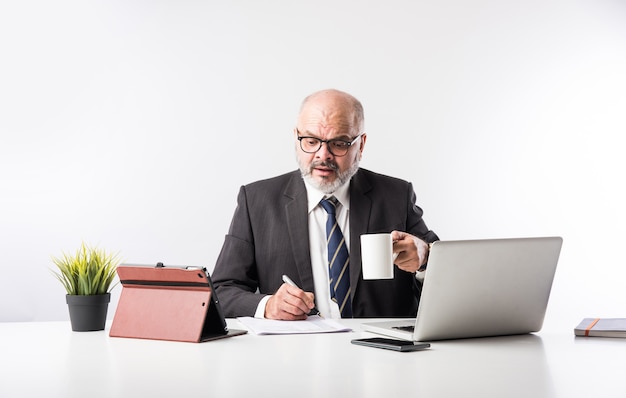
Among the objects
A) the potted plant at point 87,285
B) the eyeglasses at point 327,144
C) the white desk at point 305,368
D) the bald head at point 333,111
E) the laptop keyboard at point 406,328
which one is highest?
the bald head at point 333,111

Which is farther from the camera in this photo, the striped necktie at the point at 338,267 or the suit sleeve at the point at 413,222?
the suit sleeve at the point at 413,222

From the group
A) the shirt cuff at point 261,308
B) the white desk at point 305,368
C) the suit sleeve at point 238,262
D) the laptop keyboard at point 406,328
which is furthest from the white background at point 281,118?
the laptop keyboard at point 406,328

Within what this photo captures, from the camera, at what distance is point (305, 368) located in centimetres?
127

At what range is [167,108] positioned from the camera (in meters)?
3.60

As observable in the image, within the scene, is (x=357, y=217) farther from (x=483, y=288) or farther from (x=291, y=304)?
(x=483, y=288)

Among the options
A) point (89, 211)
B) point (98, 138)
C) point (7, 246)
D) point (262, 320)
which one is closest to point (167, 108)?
point (98, 138)

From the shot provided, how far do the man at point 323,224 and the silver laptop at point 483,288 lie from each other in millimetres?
862

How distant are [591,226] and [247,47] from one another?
2.33 m

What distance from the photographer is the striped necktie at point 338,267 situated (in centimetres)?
252

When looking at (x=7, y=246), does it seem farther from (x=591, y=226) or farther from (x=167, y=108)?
(x=591, y=226)

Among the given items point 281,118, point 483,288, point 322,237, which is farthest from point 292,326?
point 281,118

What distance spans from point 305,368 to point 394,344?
28 cm

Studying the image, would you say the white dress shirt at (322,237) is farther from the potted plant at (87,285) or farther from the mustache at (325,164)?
the potted plant at (87,285)

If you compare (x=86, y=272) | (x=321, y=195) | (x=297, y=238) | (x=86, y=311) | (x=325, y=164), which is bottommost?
(x=86, y=311)
